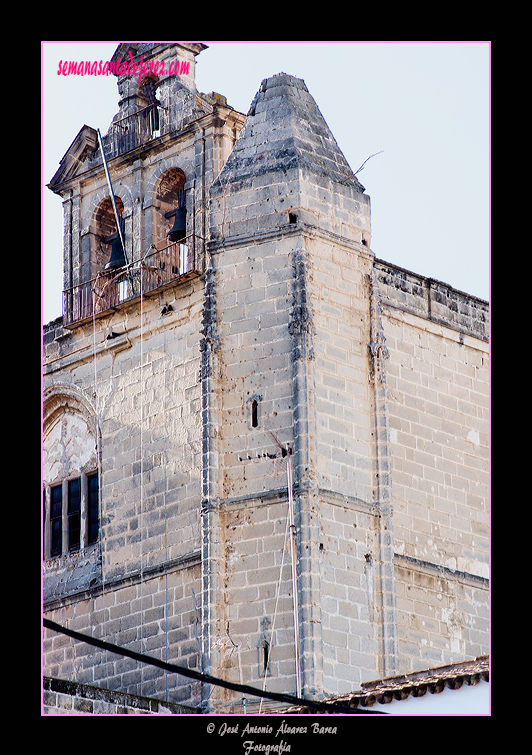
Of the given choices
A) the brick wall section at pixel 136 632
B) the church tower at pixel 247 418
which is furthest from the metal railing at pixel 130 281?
the brick wall section at pixel 136 632

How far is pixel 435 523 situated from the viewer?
28.8 m

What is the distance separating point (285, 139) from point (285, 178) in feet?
2.70

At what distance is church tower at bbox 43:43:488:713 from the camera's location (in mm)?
24359

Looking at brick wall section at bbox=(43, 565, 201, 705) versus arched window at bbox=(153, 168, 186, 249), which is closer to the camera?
brick wall section at bbox=(43, 565, 201, 705)

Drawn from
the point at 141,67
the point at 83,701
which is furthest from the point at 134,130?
the point at 83,701

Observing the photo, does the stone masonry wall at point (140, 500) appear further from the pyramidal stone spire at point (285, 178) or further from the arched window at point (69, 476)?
the pyramidal stone spire at point (285, 178)

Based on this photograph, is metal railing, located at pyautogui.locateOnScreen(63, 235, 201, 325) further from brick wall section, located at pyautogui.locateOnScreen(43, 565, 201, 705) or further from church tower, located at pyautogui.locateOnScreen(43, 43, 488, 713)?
brick wall section, located at pyautogui.locateOnScreen(43, 565, 201, 705)

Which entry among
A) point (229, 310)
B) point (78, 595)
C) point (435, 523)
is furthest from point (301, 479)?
point (78, 595)

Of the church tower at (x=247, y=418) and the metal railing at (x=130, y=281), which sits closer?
the church tower at (x=247, y=418)

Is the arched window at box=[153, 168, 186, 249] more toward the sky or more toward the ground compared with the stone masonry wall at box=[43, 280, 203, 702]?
more toward the sky

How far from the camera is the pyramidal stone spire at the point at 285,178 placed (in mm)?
26078

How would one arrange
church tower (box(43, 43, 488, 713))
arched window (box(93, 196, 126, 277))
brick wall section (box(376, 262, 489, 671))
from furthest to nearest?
arched window (box(93, 196, 126, 277))
brick wall section (box(376, 262, 489, 671))
church tower (box(43, 43, 488, 713))

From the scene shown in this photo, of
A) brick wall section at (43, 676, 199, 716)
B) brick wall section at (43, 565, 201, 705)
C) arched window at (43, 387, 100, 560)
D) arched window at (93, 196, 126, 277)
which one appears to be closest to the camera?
brick wall section at (43, 676, 199, 716)

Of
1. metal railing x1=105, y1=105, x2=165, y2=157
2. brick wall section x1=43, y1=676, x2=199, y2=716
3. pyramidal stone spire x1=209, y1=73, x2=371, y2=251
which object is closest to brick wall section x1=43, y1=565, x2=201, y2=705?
brick wall section x1=43, y1=676, x2=199, y2=716
